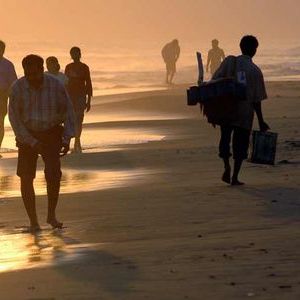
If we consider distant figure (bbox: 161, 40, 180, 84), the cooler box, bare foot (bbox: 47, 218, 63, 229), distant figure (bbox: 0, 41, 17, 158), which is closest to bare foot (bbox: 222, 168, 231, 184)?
the cooler box

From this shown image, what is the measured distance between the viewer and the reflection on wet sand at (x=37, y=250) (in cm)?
938

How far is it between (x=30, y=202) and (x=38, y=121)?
0.70 meters

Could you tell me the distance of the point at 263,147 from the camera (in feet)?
48.4

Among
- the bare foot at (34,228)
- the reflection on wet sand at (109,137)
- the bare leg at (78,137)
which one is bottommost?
the reflection on wet sand at (109,137)

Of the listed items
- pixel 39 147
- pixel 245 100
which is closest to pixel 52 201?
pixel 39 147

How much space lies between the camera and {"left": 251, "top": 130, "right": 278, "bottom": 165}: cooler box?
1461 cm

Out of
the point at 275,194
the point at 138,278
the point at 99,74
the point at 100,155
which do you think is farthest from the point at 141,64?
the point at 138,278

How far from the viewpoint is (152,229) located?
10.8 metres

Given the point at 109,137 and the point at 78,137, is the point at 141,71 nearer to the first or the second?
the point at 109,137

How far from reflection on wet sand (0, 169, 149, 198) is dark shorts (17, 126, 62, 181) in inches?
101

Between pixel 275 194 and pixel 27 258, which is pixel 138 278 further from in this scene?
pixel 275 194

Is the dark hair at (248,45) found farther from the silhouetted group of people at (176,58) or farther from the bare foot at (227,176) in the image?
the silhouetted group of people at (176,58)

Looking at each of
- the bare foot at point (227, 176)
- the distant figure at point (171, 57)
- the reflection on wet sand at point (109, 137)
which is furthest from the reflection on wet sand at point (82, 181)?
the distant figure at point (171, 57)

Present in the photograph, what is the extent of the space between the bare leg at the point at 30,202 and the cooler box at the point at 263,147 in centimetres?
372
